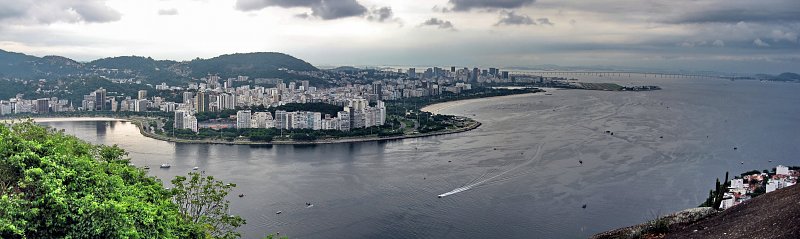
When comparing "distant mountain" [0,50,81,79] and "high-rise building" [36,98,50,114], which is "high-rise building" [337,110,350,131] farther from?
"distant mountain" [0,50,81,79]

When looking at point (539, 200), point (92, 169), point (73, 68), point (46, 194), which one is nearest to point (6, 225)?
point (46, 194)

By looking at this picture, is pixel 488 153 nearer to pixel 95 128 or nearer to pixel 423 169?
pixel 423 169

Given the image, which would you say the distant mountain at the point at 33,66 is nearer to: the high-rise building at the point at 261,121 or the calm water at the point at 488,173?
the calm water at the point at 488,173

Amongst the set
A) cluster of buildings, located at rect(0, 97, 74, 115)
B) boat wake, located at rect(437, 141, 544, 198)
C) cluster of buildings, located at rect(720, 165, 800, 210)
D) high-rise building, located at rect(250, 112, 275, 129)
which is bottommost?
boat wake, located at rect(437, 141, 544, 198)

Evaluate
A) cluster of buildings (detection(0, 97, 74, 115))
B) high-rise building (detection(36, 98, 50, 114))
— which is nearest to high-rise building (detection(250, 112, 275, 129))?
cluster of buildings (detection(0, 97, 74, 115))

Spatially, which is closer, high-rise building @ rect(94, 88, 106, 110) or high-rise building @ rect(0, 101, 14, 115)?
high-rise building @ rect(0, 101, 14, 115)

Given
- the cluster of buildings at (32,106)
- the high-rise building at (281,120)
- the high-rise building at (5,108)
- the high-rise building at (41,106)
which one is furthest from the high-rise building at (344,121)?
the high-rise building at (5,108)

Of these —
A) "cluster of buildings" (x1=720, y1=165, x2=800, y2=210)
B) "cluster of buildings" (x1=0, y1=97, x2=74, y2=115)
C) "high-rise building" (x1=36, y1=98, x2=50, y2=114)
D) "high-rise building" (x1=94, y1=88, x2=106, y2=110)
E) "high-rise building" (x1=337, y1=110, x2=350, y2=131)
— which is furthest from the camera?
"high-rise building" (x1=94, y1=88, x2=106, y2=110)

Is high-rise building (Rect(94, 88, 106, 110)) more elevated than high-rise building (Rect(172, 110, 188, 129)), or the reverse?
high-rise building (Rect(94, 88, 106, 110))
